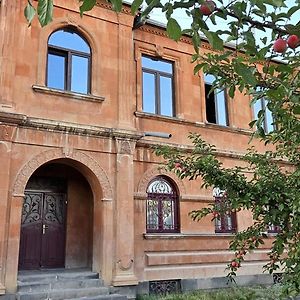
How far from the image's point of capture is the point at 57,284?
8539 millimetres

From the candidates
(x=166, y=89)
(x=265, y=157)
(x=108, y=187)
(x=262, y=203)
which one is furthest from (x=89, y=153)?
(x=262, y=203)

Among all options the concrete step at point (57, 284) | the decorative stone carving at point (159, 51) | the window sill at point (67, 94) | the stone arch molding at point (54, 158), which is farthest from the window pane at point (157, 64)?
the concrete step at point (57, 284)

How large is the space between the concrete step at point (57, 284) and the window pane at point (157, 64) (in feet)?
20.7

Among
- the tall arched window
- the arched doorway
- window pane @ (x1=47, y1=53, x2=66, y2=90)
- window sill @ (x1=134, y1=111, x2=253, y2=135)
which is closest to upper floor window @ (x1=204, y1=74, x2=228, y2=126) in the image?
window sill @ (x1=134, y1=111, x2=253, y2=135)

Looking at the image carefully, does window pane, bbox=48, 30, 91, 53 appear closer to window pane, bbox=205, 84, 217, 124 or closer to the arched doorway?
the arched doorway

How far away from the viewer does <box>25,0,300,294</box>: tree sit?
2066 millimetres

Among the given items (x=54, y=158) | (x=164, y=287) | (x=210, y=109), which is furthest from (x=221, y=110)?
(x=54, y=158)

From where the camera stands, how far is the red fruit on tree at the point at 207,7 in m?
2.11

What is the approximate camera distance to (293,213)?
3691 mm

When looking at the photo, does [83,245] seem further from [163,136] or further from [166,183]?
[163,136]

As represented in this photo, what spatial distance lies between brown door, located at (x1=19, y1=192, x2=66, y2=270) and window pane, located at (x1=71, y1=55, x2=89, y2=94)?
2913mm

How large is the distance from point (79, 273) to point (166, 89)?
5.95m

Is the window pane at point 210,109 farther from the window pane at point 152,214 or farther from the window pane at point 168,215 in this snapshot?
the window pane at point 152,214

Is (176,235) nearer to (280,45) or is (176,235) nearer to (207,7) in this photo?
(280,45)
